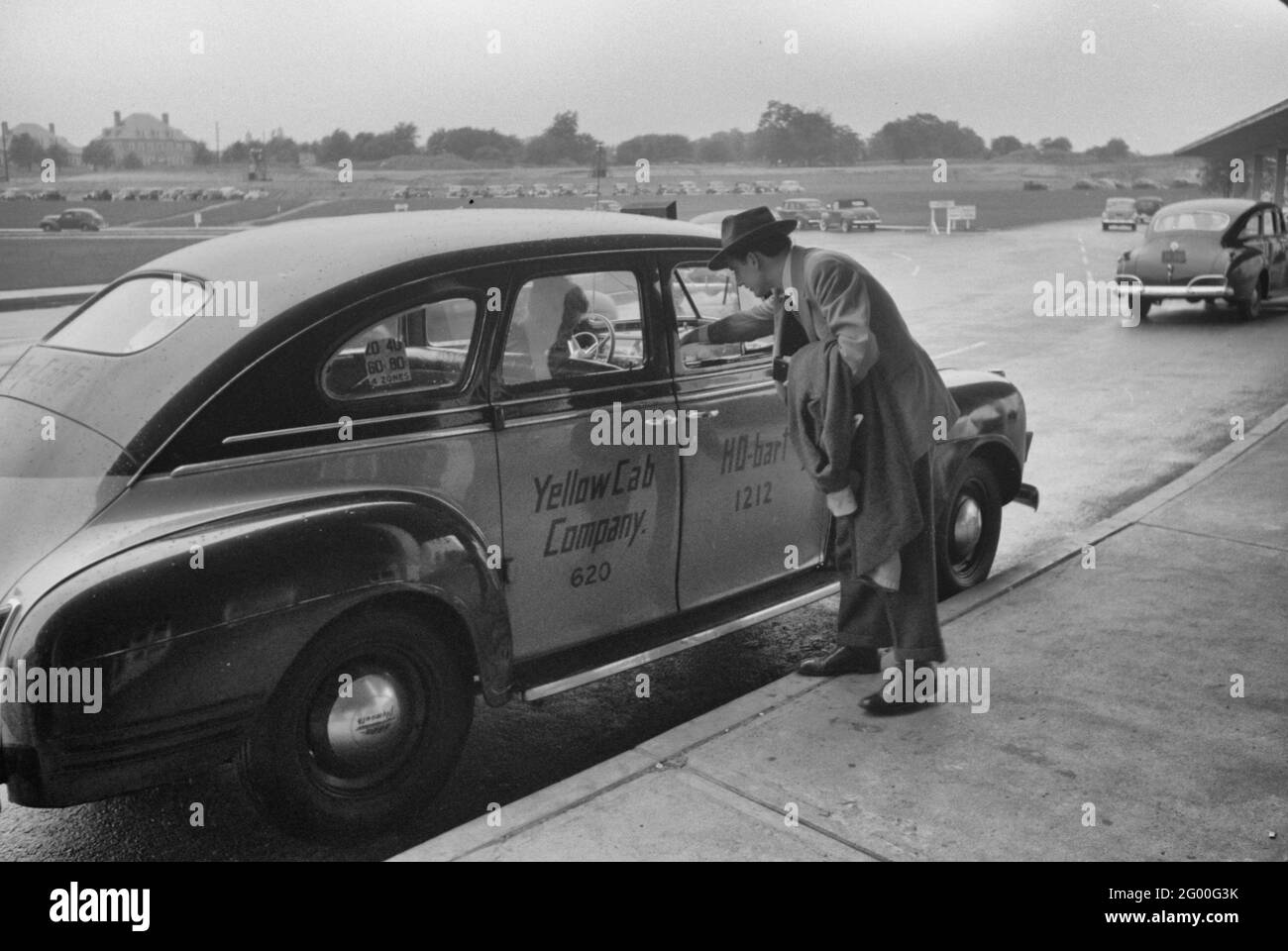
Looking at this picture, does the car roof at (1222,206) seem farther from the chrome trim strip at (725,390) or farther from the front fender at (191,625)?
the front fender at (191,625)

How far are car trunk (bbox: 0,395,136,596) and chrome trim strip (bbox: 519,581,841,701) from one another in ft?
4.81

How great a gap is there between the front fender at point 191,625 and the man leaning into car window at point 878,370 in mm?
1579

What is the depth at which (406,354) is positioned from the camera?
12.9ft

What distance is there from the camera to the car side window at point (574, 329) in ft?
13.7

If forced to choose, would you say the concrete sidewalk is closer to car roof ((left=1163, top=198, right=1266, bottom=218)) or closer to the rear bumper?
the rear bumper

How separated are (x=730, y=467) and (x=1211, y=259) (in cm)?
1662

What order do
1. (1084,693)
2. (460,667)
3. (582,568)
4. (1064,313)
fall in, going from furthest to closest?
1. (1064,313)
2. (1084,693)
3. (582,568)
4. (460,667)

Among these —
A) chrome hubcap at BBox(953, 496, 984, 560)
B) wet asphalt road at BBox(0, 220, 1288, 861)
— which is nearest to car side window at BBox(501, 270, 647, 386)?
wet asphalt road at BBox(0, 220, 1288, 861)

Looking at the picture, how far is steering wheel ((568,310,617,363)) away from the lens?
441 centimetres

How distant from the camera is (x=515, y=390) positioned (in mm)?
4105
